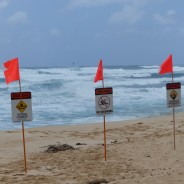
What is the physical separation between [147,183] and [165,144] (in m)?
3.79

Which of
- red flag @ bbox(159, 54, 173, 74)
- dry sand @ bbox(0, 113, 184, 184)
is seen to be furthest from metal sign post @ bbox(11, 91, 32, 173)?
red flag @ bbox(159, 54, 173, 74)

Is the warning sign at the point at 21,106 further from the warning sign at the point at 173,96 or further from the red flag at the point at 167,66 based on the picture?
the warning sign at the point at 173,96

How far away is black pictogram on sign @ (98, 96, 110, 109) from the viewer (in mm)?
8695

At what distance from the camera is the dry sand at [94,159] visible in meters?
7.28

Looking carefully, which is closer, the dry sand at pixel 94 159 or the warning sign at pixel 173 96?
the dry sand at pixel 94 159

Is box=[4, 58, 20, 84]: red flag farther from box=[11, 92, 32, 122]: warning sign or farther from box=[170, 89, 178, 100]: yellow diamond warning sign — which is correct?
box=[170, 89, 178, 100]: yellow diamond warning sign

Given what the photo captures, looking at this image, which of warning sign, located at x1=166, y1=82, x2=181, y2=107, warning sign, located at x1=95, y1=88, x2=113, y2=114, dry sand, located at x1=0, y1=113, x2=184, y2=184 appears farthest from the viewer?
warning sign, located at x1=166, y1=82, x2=181, y2=107

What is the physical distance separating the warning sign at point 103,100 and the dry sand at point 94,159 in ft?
3.63

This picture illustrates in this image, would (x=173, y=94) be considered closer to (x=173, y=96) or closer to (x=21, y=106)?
Result: (x=173, y=96)

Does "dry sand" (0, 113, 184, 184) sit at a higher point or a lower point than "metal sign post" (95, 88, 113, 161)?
lower

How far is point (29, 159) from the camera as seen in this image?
30.8 feet

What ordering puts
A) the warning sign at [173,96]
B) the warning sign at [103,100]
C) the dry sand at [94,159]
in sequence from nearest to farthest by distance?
the dry sand at [94,159] < the warning sign at [103,100] < the warning sign at [173,96]

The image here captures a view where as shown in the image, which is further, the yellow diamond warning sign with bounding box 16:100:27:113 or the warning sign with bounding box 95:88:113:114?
the warning sign with bounding box 95:88:113:114

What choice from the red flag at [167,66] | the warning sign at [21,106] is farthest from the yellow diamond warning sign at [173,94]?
the warning sign at [21,106]
